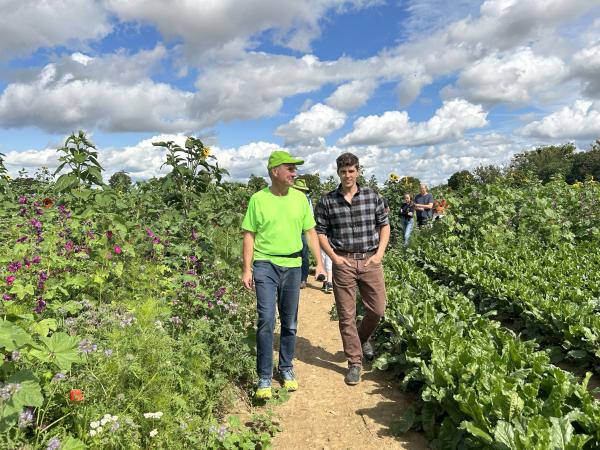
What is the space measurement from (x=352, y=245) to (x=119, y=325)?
6.93 feet

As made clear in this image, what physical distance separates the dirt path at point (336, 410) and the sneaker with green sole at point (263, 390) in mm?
148

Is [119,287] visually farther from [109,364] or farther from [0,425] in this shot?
[0,425]

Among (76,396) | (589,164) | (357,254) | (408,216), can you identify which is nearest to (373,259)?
(357,254)

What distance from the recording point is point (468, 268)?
23.9 feet

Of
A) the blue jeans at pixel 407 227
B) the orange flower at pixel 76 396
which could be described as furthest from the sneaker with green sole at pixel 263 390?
the blue jeans at pixel 407 227

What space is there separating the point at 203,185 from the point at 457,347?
4.40 metres

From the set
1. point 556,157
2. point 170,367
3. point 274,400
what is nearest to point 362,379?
point 274,400

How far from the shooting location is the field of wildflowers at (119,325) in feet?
7.93

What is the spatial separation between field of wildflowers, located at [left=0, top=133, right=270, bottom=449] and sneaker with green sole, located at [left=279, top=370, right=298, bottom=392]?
12.3 inches

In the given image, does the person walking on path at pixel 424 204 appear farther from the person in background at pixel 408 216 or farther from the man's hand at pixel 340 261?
the man's hand at pixel 340 261

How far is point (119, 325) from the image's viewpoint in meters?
3.21

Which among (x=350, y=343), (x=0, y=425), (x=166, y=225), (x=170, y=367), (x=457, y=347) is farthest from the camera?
(x=166, y=225)

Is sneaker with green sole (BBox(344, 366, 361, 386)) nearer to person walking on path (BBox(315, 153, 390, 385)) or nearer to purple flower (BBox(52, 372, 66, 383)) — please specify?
person walking on path (BBox(315, 153, 390, 385))

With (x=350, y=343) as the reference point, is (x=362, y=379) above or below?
below
